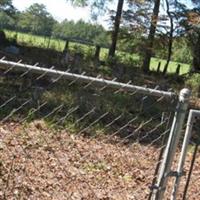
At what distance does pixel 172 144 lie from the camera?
305 centimetres

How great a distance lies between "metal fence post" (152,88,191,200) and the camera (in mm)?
2965

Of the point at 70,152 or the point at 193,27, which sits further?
the point at 193,27

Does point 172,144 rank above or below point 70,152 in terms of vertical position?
above

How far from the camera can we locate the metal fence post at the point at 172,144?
9.73 feet

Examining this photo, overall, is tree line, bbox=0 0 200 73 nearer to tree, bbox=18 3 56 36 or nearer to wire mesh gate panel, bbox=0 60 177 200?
wire mesh gate panel, bbox=0 60 177 200

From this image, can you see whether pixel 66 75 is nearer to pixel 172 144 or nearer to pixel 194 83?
pixel 172 144

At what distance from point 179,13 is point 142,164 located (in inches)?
827

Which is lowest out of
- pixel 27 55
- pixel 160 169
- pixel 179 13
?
pixel 27 55

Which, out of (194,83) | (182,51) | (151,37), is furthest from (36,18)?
(194,83)

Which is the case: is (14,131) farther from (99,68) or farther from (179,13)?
(179,13)

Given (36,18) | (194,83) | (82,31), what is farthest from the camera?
(36,18)

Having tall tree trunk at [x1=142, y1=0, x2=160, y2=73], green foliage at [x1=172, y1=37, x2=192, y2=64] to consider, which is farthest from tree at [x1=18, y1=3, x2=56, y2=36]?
tall tree trunk at [x1=142, y1=0, x2=160, y2=73]

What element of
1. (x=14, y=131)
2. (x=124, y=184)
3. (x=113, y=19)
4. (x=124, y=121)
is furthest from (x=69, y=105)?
(x=113, y=19)

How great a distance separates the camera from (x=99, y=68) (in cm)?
1950
